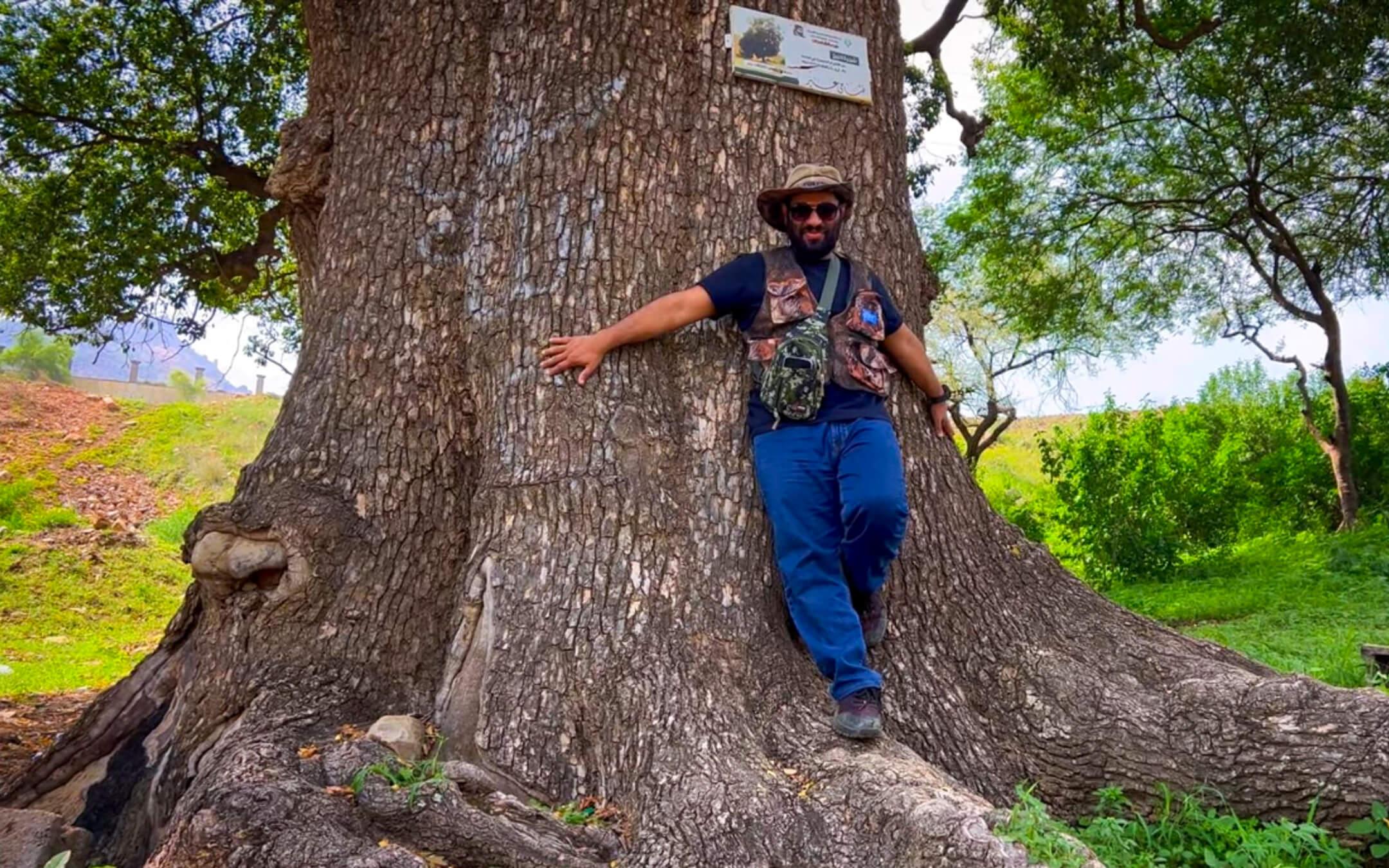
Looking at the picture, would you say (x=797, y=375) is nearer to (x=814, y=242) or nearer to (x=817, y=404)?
(x=817, y=404)

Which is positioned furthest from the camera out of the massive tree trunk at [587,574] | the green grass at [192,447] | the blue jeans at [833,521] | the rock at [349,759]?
the green grass at [192,447]

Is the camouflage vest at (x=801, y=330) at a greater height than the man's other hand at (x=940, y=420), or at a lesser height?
greater

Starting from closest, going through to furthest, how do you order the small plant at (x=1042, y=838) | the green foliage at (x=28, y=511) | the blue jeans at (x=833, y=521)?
the small plant at (x=1042, y=838) < the blue jeans at (x=833, y=521) < the green foliage at (x=28, y=511)

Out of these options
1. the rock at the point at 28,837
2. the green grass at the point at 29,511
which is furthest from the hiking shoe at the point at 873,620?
the green grass at the point at 29,511

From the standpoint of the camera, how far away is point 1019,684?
3.54 m

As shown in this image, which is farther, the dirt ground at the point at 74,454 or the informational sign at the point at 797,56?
the dirt ground at the point at 74,454

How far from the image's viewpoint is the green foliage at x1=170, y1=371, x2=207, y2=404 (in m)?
17.3

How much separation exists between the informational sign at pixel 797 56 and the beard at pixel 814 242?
706 millimetres

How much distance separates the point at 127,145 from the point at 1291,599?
10.1 meters

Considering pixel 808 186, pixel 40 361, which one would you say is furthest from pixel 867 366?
pixel 40 361

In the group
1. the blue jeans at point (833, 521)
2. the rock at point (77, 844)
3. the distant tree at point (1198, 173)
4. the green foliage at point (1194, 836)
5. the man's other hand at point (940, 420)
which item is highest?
the distant tree at point (1198, 173)

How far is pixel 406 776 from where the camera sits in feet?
9.27

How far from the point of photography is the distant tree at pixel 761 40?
391 cm

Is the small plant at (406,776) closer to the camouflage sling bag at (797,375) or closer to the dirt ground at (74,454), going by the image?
the camouflage sling bag at (797,375)
